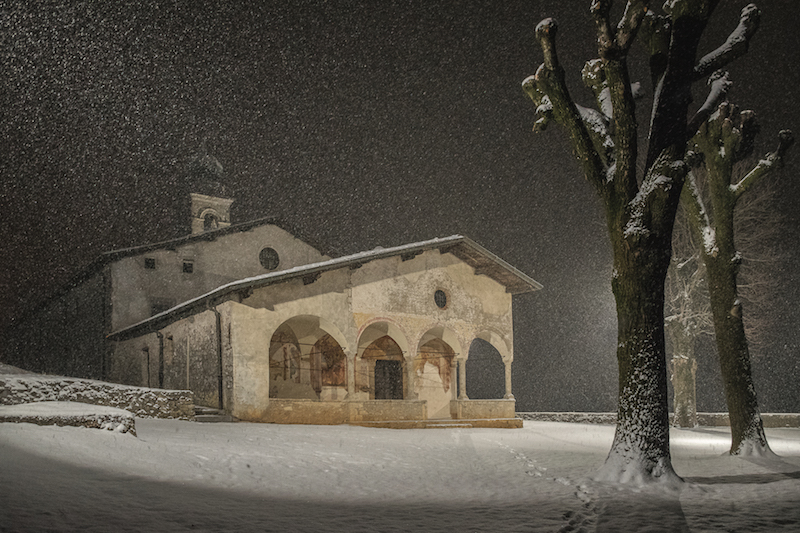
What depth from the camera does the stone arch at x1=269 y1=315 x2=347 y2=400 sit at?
21000 millimetres

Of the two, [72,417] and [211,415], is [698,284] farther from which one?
[72,417]

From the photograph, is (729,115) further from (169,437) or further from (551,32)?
(169,437)

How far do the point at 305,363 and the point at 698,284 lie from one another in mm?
13756

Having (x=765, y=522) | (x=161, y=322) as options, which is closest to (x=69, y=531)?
(x=765, y=522)

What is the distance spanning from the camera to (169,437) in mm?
10453

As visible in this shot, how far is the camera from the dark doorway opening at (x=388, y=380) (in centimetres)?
2294

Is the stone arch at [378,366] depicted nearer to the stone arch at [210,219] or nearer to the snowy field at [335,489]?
the snowy field at [335,489]

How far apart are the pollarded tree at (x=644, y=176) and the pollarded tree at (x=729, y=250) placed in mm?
2321

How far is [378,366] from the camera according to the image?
902 inches

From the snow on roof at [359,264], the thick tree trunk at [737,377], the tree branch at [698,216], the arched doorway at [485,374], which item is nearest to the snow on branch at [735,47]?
the tree branch at [698,216]

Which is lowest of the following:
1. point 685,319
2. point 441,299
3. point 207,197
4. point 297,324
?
point 685,319

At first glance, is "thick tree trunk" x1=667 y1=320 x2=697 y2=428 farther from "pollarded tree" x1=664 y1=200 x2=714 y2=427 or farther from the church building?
the church building

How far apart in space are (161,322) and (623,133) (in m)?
16.4

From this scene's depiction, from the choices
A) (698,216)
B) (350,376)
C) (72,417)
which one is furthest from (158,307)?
(698,216)
